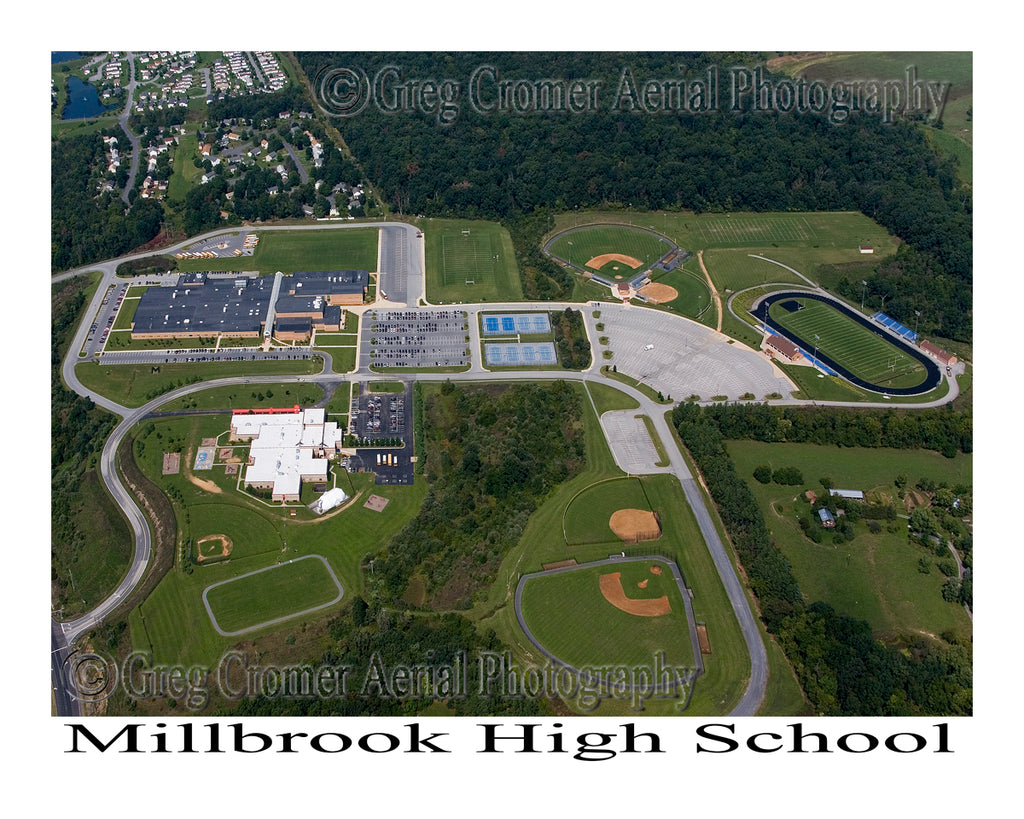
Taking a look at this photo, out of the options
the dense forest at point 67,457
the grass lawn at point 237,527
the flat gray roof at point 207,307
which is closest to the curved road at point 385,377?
the dense forest at point 67,457

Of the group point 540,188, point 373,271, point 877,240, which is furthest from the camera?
point 540,188

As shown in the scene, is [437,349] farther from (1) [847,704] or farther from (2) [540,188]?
(1) [847,704]

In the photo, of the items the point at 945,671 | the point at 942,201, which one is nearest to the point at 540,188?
the point at 942,201

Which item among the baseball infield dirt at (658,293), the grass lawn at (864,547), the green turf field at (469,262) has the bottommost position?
the grass lawn at (864,547)

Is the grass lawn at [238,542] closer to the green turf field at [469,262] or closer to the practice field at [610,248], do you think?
the green turf field at [469,262]

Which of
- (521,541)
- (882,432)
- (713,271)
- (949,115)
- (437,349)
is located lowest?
(521,541)

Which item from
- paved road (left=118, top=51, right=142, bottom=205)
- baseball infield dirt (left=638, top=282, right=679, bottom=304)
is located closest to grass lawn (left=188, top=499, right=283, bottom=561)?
baseball infield dirt (left=638, top=282, right=679, bottom=304)

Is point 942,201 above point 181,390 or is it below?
above

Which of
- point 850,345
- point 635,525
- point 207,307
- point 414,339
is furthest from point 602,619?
point 207,307
